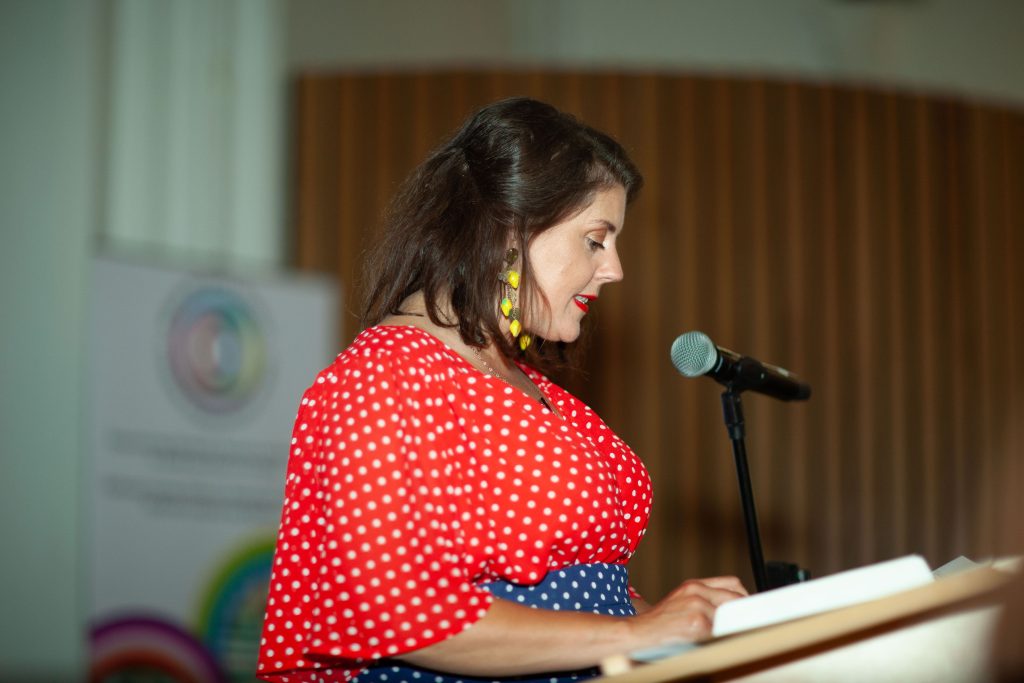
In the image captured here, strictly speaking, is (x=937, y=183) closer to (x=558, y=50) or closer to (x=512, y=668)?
(x=558, y=50)

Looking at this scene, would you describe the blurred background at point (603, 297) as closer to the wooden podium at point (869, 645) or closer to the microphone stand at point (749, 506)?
the microphone stand at point (749, 506)

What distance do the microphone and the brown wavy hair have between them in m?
0.26

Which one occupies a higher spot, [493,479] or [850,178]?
[850,178]

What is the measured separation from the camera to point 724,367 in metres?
1.63

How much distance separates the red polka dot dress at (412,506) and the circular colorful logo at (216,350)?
1.90m

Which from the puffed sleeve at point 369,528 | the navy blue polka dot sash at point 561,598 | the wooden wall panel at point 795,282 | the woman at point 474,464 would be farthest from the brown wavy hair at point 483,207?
the wooden wall panel at point 795,282

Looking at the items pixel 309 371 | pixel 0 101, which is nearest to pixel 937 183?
pixel 309 371

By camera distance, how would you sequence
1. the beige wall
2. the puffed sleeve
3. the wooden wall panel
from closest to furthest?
the puffed sleeve, the wooden wall panel, the beige wall

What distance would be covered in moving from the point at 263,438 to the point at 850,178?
7.49ft

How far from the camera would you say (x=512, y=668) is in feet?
3.75

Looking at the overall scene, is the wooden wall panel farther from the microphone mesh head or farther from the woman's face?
the woman's face

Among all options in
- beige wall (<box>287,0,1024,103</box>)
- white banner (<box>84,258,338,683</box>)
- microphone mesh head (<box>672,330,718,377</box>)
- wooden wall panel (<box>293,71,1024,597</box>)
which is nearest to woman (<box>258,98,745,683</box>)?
microphone mesh head (<box>672,330,718,377</box>)

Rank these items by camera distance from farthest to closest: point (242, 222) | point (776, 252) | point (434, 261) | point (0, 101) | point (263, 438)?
point (776, 252) < point (242, 222) < point (263, 438) < point (0, 101) < point (434, 261)

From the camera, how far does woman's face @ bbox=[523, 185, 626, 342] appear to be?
1.44 metres
